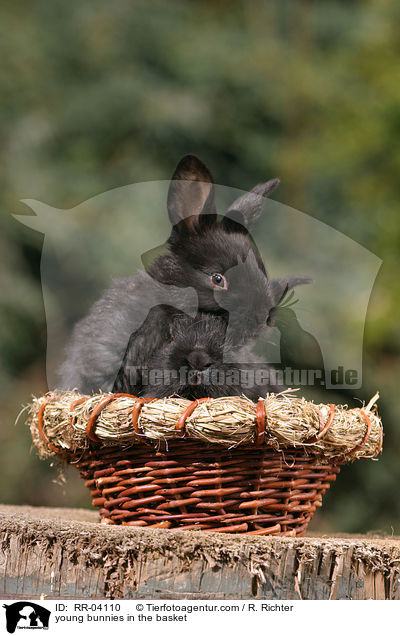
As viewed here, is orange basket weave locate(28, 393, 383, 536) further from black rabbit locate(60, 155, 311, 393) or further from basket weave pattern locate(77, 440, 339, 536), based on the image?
black rabbit locate(60, 155, 311, 393)

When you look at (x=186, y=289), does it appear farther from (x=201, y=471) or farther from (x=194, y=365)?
(x=201, y=471)

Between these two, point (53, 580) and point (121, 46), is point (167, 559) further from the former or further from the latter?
point (121, 46)

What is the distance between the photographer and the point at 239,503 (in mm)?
1803

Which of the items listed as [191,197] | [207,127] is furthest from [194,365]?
[207,127]

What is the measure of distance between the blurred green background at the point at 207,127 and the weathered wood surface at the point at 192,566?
8.46 ft

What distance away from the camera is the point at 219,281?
192cm

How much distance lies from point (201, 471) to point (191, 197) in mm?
758

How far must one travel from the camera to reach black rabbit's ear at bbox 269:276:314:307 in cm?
197

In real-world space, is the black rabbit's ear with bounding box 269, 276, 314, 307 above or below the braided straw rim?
above

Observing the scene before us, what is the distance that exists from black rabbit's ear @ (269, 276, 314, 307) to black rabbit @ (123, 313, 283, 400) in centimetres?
16
